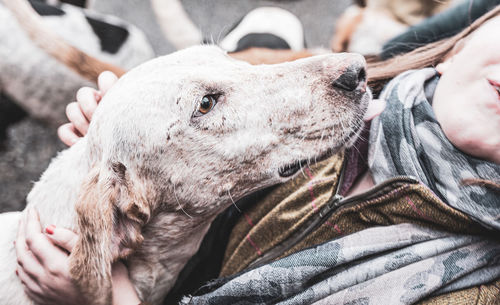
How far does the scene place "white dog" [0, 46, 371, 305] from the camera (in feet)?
5.08

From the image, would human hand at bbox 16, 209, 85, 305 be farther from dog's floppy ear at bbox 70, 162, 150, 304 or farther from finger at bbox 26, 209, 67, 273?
dog's floppy ear at bbox 70, 162, 150, 304

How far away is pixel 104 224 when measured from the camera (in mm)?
1506

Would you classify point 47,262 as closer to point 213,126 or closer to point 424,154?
point 213,126

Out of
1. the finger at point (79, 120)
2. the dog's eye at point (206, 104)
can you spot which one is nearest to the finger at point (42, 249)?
the finger at point (79, 120)

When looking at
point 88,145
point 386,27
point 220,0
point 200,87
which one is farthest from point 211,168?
point 220,0

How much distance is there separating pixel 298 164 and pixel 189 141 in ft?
1.55

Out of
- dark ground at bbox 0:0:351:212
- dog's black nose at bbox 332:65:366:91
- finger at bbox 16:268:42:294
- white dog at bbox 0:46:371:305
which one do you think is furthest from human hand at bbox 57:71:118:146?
dark ground at bbox 0:0:351:212

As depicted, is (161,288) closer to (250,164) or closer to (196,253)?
(196,253)

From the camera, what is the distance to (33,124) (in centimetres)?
380

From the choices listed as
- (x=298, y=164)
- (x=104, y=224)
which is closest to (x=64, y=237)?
(x=104, y=224)

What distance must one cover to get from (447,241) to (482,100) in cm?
59

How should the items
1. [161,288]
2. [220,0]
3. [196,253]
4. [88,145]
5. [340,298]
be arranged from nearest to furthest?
1. [340,298]
2. [88,145]
3. [161,288]
4. [196,253]
5. [220,0]

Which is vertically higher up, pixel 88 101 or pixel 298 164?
pixel 298 164

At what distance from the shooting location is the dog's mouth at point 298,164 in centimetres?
162
